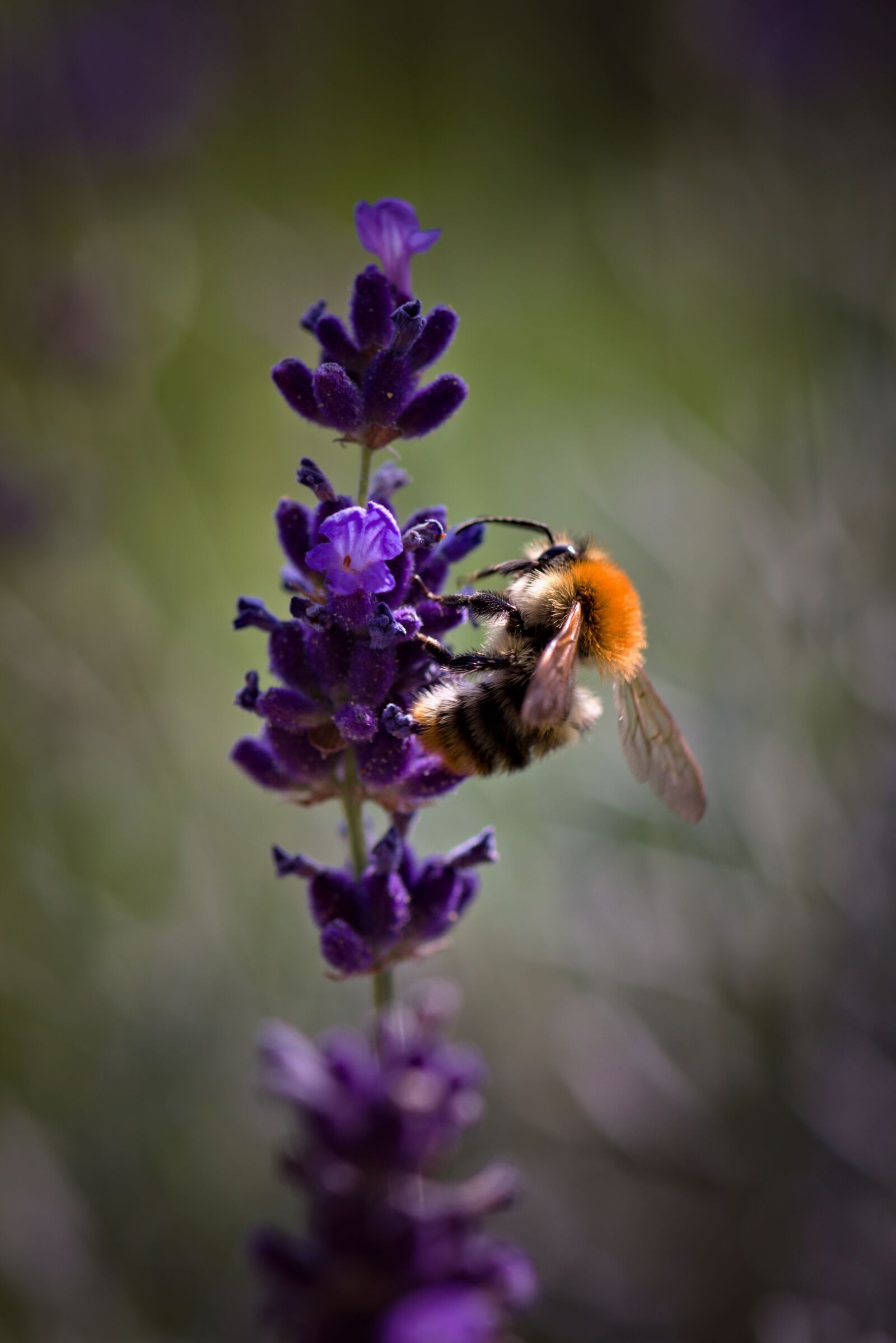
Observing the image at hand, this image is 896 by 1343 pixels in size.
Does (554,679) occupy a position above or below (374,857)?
above

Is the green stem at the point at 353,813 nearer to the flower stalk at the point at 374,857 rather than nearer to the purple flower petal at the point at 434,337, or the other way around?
the flower stalk at the point at 374,857

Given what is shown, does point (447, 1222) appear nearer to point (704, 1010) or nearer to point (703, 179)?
point (704, 1010)

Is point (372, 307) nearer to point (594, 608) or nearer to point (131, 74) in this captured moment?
point (594, 608)

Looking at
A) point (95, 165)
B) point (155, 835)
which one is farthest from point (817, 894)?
point (95, 165)

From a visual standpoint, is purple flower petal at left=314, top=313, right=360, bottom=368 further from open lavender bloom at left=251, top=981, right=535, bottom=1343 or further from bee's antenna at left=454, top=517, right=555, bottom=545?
open lavender bloom at left=251, top=981, right=535, bottom=1343

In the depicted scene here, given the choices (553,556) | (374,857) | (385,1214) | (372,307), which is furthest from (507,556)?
(385,1214)
